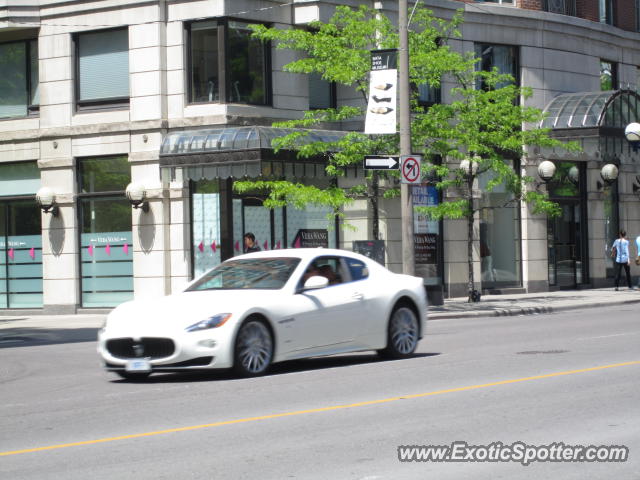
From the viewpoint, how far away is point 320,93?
101 feet

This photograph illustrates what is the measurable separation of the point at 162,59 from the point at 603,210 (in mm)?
16102

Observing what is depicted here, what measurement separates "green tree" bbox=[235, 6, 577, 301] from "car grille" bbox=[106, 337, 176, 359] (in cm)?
1285

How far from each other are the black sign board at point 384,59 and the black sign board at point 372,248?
419cm

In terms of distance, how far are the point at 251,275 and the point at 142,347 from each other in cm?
180

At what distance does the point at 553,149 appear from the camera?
1357 inches

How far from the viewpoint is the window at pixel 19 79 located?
3091 cm

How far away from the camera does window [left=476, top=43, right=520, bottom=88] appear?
33500mm

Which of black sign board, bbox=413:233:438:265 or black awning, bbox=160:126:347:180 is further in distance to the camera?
black sign board, bbox=413:233:438:265

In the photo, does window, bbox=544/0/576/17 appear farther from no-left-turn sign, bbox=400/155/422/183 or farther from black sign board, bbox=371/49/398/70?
no-left-turn sign, bbox=400/155/422/183

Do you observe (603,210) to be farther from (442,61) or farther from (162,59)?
(162,59)

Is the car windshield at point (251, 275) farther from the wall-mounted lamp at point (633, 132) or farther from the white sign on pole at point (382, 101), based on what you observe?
the wall-mounted lamp at point (633, 132)

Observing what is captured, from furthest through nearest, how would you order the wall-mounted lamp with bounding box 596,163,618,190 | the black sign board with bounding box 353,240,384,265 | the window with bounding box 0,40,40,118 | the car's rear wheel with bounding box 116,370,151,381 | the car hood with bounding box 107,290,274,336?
the wall-mounted lamp with bounding box 596,163,618,190 < the window with bounding box 0,40,40,118 < the black sign board with bounding box 353,240,384,265 < the car's rear wheel with bounding box 116,370,151,381 < the car hood with bounding box 107,290,274,336

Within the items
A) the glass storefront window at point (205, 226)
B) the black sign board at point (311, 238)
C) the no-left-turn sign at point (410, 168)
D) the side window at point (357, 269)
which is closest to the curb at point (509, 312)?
the no-left-turn sign at point (410, 168)

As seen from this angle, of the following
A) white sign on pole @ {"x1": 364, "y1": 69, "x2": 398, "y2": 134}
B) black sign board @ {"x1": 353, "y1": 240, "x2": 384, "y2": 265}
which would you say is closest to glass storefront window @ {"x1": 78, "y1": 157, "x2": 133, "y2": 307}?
black sign board @ {"x1": 353, "y1": 240, "x2": 384, "y2": 265}
